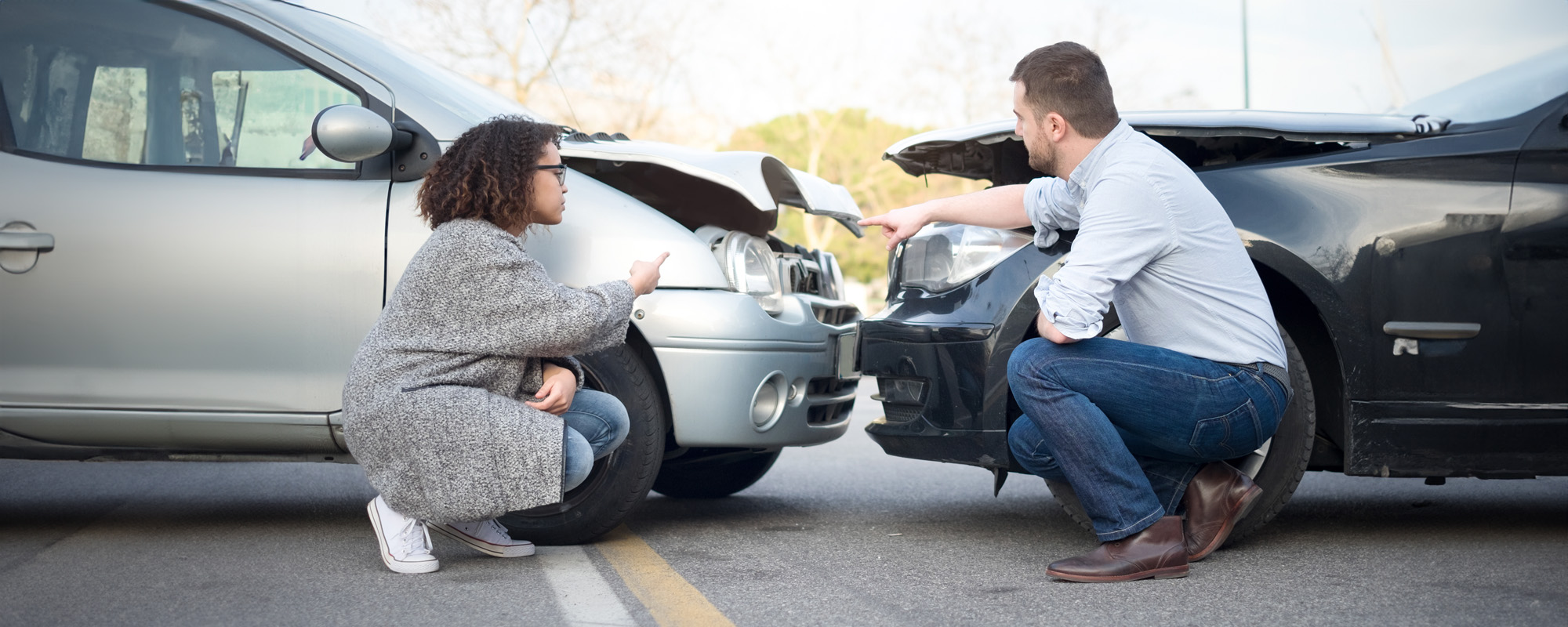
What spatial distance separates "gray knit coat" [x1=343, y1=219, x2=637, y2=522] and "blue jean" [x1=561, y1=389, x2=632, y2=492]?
2.4 inches

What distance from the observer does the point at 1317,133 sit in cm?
341

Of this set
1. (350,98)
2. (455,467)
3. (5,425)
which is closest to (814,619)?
(455,467)

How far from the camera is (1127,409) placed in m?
3.09

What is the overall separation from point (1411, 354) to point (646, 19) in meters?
20.3

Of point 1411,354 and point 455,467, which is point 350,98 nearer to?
point 455,467

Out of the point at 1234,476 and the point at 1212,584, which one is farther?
the point at 1234,476

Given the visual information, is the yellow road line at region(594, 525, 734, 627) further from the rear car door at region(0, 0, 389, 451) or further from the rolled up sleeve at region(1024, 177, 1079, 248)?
the rolled up sleeve at region(1024, 177, 1079, 248)

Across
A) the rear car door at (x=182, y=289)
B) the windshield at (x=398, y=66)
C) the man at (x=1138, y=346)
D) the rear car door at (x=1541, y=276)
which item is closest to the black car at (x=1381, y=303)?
the rear car door at (x=1541, y=276)

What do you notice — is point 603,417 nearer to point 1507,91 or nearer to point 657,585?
point 657,585

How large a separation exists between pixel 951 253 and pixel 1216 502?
95cm

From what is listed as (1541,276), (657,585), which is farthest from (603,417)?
(1541,276)

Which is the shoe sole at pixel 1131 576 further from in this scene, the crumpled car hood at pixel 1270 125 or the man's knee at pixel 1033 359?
the crumpled car hood at pixel 1270 125

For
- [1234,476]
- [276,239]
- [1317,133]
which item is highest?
[1317,133]

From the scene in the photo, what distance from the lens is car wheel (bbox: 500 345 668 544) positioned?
3.45 meters
